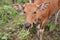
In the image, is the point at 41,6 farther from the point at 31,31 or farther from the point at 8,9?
the point at 8,9

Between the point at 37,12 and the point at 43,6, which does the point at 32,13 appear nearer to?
the point at 37,12

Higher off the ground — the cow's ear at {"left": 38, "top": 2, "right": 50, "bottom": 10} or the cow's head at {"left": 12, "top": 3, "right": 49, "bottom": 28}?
the cow's ear at {"left": 38, "top": 2, "right": 50, "bottom": 10}

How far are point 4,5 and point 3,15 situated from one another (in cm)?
68

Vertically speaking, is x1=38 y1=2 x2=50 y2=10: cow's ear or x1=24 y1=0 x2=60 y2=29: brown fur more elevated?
x1=38 y1=2 x2=50 y2=10: cow's ear

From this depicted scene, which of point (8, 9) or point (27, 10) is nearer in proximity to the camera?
point (27, 10)

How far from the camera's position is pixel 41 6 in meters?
5.45

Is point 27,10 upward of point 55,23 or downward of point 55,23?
upward

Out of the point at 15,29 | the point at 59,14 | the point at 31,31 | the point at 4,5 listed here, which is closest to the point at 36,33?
the point at 31,31

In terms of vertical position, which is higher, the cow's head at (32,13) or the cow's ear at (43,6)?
the cow's ear at (43,6)

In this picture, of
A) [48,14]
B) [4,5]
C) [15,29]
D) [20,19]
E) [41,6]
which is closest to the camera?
[41,6]

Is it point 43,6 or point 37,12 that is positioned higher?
point 43,6

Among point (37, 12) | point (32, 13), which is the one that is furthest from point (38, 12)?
point (32, 13)

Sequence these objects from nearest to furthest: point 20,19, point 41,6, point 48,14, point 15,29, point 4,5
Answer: point 41,6 → point 48,14 → point 15,29 → point 20,19 → point 4,5

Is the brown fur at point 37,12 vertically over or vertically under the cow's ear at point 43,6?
under
